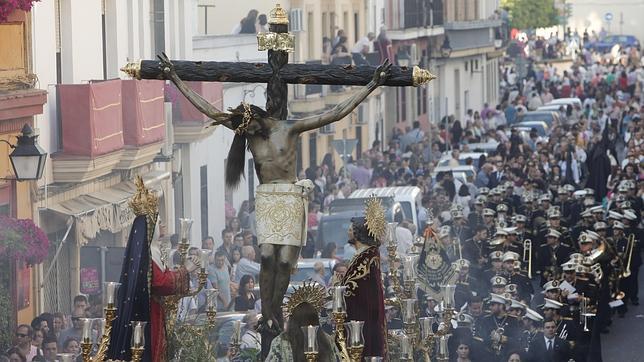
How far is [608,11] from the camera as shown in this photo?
369 ft

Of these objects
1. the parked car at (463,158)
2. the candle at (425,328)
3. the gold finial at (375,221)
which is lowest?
the parked car at (463,158)

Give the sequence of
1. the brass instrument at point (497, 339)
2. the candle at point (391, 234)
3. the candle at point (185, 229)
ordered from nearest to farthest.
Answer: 1. the candle at point (185, 229)
2. the candle at point (391, 234)
3. the brass instrument at point (497, 339)

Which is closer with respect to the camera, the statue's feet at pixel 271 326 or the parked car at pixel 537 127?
the statue's feet at pixel 271 326

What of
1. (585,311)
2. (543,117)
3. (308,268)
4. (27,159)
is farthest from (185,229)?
(543,117)

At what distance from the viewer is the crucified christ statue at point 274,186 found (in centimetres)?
1182

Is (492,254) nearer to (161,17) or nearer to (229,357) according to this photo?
(161,17)

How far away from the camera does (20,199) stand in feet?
72.7

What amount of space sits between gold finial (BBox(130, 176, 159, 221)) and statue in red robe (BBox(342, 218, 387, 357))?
1.17 m

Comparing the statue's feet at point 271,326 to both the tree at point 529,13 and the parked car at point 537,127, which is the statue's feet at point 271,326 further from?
the tree at point 529,13

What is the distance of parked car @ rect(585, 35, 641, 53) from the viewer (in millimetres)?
94562

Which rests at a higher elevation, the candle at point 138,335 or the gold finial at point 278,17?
the gold finial at point 278,17

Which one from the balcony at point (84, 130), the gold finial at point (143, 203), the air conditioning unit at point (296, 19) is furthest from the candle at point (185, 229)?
the air conditioning unit at point (296, 19)

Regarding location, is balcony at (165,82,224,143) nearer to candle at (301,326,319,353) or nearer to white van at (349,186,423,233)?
white van at (349,186,423,233)

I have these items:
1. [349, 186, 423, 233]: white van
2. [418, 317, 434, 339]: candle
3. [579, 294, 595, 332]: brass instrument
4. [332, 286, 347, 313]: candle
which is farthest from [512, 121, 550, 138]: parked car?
[332, 286, 347, 313]: candle
